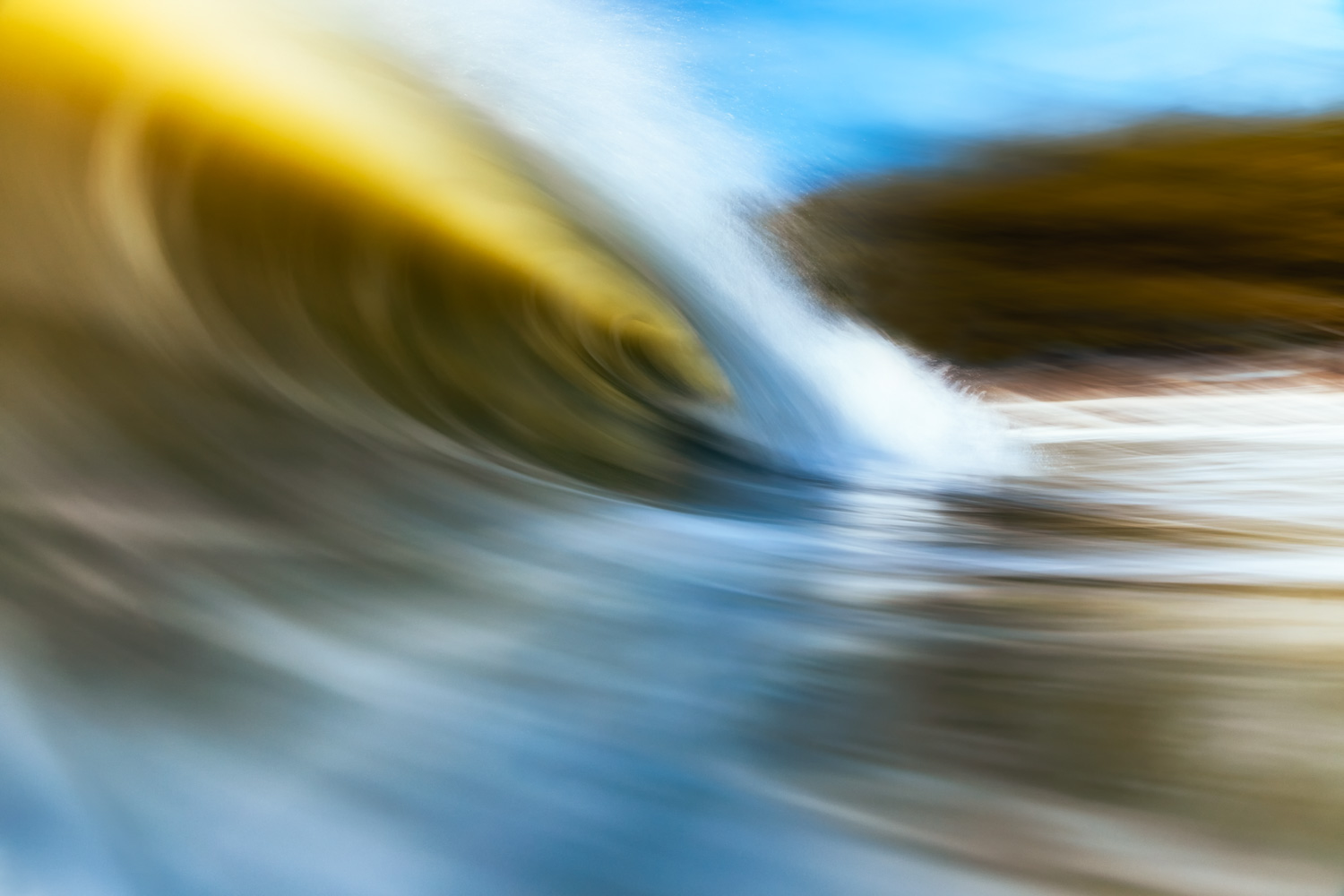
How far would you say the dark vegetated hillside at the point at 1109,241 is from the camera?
2.15 m

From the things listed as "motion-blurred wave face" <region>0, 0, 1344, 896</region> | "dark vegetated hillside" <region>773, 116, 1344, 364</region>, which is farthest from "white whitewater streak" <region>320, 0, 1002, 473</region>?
"dark vegetated hillside" <region>773, 116, 1344, 364</region>

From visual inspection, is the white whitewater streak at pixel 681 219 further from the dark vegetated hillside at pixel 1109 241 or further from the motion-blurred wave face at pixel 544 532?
the dark vegetated hillside at pixel 1109 241

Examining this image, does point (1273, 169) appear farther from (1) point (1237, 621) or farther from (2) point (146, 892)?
(2) point (146, 892)

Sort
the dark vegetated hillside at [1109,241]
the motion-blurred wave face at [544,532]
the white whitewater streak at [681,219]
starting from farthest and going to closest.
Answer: the dark vegetated hillside at [1109,241], the white whitewater streak at [681,219], the motion-blurred wave face at [544,532]

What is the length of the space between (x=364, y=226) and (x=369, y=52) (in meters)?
0.18

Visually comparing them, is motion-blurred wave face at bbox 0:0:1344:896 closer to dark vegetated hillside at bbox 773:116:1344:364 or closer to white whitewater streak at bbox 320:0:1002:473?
white whitewater streak at bbox 320:0:1002:473

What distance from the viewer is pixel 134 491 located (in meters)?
0.40

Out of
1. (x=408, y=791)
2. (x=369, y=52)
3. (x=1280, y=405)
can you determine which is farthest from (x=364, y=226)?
(x=1280, y=405)

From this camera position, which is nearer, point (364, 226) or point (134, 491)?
point (134, 491)

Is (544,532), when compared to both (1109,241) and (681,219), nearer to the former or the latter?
(681,219)

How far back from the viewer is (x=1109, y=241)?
7.72 ft

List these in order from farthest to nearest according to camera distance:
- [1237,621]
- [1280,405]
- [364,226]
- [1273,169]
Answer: [1273,169] → [1280,405] → [364,226] → [1237,621]

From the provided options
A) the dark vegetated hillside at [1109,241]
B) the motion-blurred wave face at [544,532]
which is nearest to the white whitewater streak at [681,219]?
the motion-blurred wave face at [544,532]

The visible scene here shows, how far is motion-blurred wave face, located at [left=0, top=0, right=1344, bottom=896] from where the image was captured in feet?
0.76
